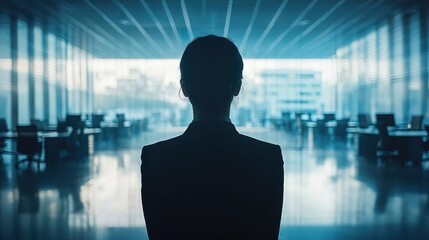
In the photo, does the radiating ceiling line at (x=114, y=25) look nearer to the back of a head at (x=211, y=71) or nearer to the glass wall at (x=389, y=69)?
the glass wall at (x=389, y=69)

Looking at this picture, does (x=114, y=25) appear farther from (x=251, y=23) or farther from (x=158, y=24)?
(x=251, y=23)

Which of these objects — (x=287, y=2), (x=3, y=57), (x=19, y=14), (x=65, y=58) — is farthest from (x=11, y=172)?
(x=65, y=58)

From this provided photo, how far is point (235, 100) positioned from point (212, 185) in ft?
0.92

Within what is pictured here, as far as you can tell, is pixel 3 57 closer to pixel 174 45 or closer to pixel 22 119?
pixel 22 119

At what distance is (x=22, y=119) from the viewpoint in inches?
549

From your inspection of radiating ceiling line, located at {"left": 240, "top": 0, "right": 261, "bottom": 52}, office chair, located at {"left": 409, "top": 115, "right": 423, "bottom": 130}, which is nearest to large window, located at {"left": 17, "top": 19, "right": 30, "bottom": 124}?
radiating ceiling line, located at {"left": 240, "top": 0, "right": 261, "bottom": 52}

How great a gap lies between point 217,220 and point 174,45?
15334mm

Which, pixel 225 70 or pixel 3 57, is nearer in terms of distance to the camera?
pixel 225 70

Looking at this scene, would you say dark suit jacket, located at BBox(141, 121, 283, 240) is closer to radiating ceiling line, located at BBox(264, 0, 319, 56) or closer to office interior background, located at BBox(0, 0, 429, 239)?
office interior background, located at BBox(0, 0, 429, 239)

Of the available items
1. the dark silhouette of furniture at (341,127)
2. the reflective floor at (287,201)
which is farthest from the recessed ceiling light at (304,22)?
the reflective floor at (287,201)

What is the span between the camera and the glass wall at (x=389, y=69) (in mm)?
11733

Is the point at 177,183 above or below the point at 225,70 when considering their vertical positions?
below

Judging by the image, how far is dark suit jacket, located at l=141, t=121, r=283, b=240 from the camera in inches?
31.4

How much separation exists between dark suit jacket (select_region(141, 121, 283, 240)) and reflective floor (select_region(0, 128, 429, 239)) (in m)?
3.25
